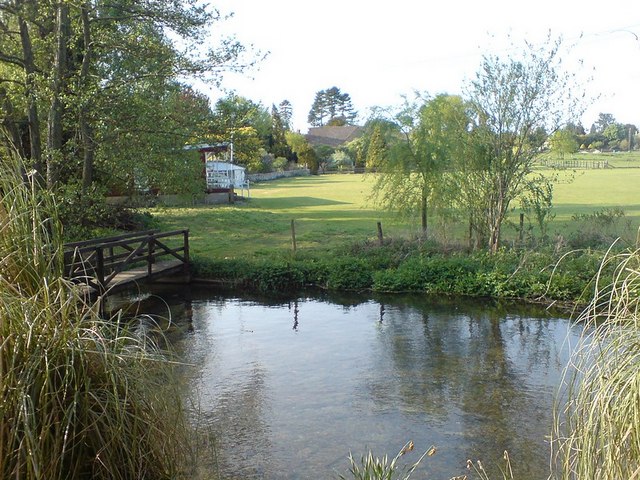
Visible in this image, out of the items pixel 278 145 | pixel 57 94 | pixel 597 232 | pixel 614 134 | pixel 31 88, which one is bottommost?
pixel 597 232

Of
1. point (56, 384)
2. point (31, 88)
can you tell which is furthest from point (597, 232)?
point (56, 384)

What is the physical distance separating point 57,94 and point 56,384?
10914 millimetres

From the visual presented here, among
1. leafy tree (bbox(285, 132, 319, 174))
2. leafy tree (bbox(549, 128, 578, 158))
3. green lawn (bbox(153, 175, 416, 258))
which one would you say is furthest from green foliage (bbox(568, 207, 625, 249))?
leafy tree (bbox(285, 132, 319, 174))

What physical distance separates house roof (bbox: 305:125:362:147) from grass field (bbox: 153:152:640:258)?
56.6 meters

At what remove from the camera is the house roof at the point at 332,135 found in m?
98.0

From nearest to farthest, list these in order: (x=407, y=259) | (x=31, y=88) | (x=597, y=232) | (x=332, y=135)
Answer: (x=31, y=88)
(x=407, y=259)
(x=597, y=232)
(x=332, y=135)

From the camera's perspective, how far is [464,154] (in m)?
15.9

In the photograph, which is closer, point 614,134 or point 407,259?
point 407,259

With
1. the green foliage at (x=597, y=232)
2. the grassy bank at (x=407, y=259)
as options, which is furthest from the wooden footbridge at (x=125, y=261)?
the green foliage at (x=597, y=232)

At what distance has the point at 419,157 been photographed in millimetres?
17391

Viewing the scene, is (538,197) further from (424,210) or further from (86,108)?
(86,108)

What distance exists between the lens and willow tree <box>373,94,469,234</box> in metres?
17.0

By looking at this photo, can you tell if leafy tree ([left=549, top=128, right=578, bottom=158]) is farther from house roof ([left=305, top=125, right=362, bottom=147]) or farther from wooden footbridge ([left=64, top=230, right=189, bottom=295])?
house roof ([left=305, top=125, right=362, bottom=147])

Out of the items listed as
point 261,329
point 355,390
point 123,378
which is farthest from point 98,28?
point 123,378
